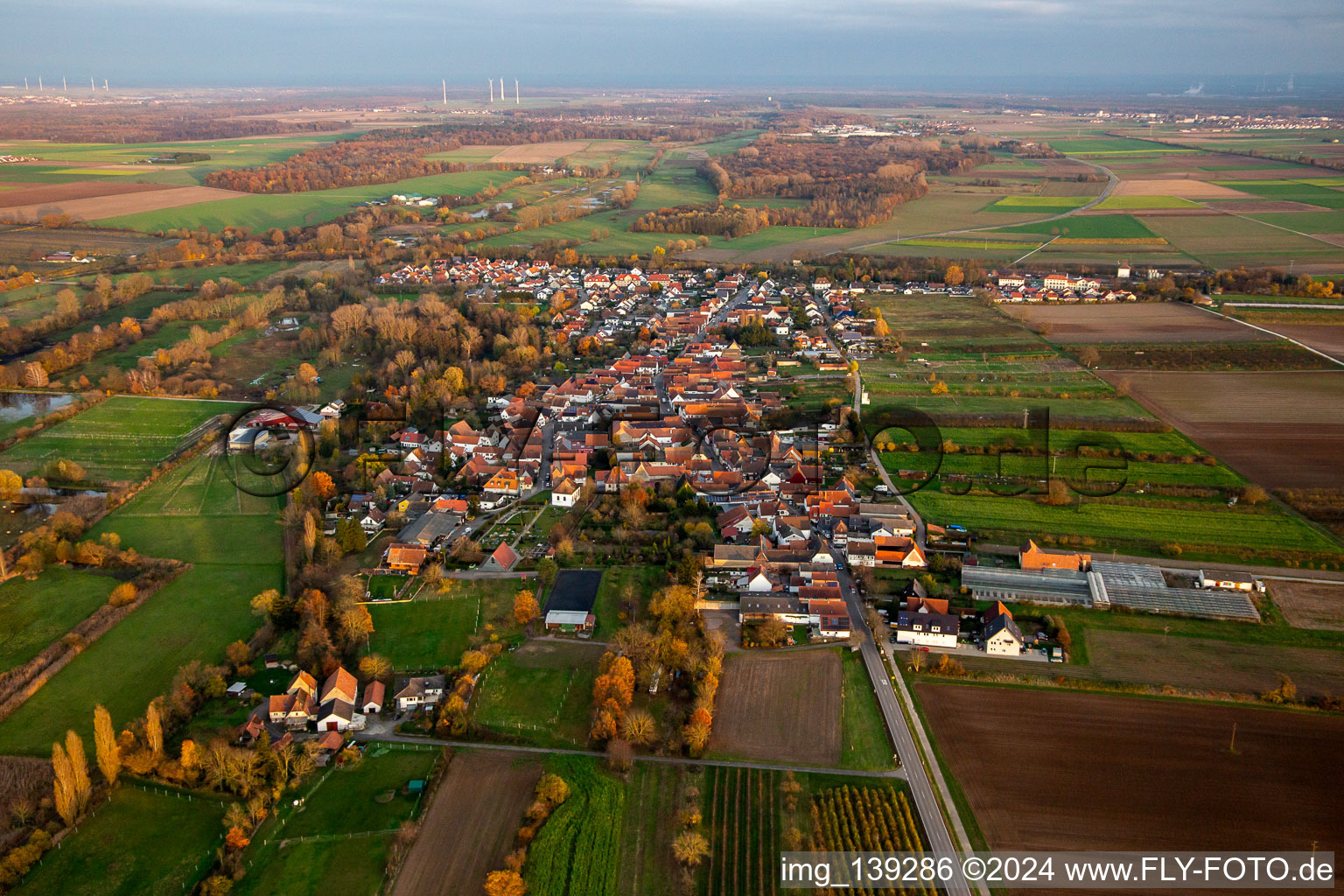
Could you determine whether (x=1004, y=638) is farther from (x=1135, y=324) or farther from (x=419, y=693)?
(x=1135, y=324)

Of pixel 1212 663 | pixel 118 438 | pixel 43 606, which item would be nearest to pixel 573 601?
pixel 43 606

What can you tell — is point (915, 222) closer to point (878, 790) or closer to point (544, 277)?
point (544, 277)

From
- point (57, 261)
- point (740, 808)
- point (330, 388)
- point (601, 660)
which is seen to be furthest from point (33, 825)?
point (57, 261)

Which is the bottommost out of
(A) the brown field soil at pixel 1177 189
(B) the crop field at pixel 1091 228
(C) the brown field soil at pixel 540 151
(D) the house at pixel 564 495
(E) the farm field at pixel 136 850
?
(E) the farm field at pixel 136 850

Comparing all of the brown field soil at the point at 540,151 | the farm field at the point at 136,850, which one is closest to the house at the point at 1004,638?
the farm field at the point at 136,850

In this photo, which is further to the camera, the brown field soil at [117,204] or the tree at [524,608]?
the brown field soil at [117,204]

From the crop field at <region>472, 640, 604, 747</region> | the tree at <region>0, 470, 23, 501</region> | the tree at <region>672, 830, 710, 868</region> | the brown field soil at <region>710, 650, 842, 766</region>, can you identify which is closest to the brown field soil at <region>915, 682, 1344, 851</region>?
the brown field soil at <region>710, 650, 842, 766</region>

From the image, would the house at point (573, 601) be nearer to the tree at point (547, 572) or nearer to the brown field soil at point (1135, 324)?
the tree at point (547, 572)
